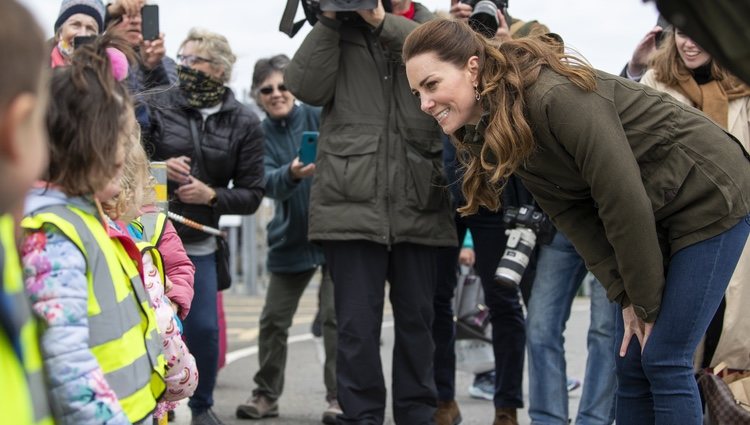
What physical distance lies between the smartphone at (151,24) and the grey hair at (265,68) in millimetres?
1825

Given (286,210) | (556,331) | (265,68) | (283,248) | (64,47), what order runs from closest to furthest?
(64,47) < (556,331) < (283,248) < (286,210) < (265,68)

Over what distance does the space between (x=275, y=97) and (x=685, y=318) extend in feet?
12.8

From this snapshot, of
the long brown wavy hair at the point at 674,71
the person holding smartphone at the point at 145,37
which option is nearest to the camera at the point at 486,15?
the long brown wavy hair at the point at 674,71

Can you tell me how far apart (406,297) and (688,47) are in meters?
1.70

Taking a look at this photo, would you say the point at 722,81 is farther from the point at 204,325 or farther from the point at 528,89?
the point at 204,325

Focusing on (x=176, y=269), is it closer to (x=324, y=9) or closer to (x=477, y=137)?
(x=477, y=137)

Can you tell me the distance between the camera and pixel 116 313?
2736mm

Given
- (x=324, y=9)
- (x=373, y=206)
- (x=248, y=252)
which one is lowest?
(x=248, y=252)

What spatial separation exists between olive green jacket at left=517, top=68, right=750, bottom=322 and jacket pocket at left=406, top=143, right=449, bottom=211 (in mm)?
1277

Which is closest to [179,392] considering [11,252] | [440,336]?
[11,252]

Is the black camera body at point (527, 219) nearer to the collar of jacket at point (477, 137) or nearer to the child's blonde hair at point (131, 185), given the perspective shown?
the collar of jacket at point (477, 137)

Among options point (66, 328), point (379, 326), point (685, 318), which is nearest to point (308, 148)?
point (379, 326)

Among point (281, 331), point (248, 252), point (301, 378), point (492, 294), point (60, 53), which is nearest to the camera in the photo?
point (60, 53)

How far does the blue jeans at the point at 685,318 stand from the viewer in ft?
12.7
